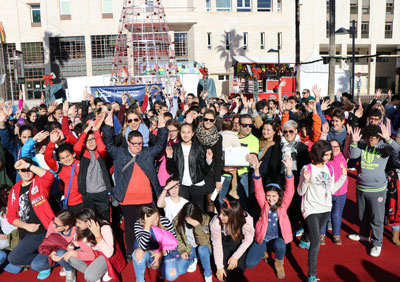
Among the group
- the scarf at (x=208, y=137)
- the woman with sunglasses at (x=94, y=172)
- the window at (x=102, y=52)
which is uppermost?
the window at (x=102, y=52)

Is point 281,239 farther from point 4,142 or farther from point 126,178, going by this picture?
point 4,142

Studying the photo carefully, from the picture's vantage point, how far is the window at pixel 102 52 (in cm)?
3262

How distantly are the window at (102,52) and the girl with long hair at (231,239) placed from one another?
3031 centimetres

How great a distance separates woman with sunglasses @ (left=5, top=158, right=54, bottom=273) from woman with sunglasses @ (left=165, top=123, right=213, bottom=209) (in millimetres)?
1755

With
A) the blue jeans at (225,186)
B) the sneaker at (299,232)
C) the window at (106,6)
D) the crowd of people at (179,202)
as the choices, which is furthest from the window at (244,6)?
the sneaker at (299,232)

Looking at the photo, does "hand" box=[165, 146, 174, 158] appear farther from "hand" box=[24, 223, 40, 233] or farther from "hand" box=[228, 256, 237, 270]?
"hand" box=[24, 223, 40, 233]

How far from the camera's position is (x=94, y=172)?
519cm

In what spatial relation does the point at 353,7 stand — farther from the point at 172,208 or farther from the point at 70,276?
the point at 70,276

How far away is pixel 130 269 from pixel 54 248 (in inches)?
42.1

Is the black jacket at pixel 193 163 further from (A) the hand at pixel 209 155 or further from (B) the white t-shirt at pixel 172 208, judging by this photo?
(B) the white t-shirt at pixel 172 208

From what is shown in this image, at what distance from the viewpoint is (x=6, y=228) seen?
5.16m

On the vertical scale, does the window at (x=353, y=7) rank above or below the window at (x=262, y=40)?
above

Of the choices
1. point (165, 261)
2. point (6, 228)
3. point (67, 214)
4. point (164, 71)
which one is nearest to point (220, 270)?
point (165, 261)

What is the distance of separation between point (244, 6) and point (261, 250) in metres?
32.2
